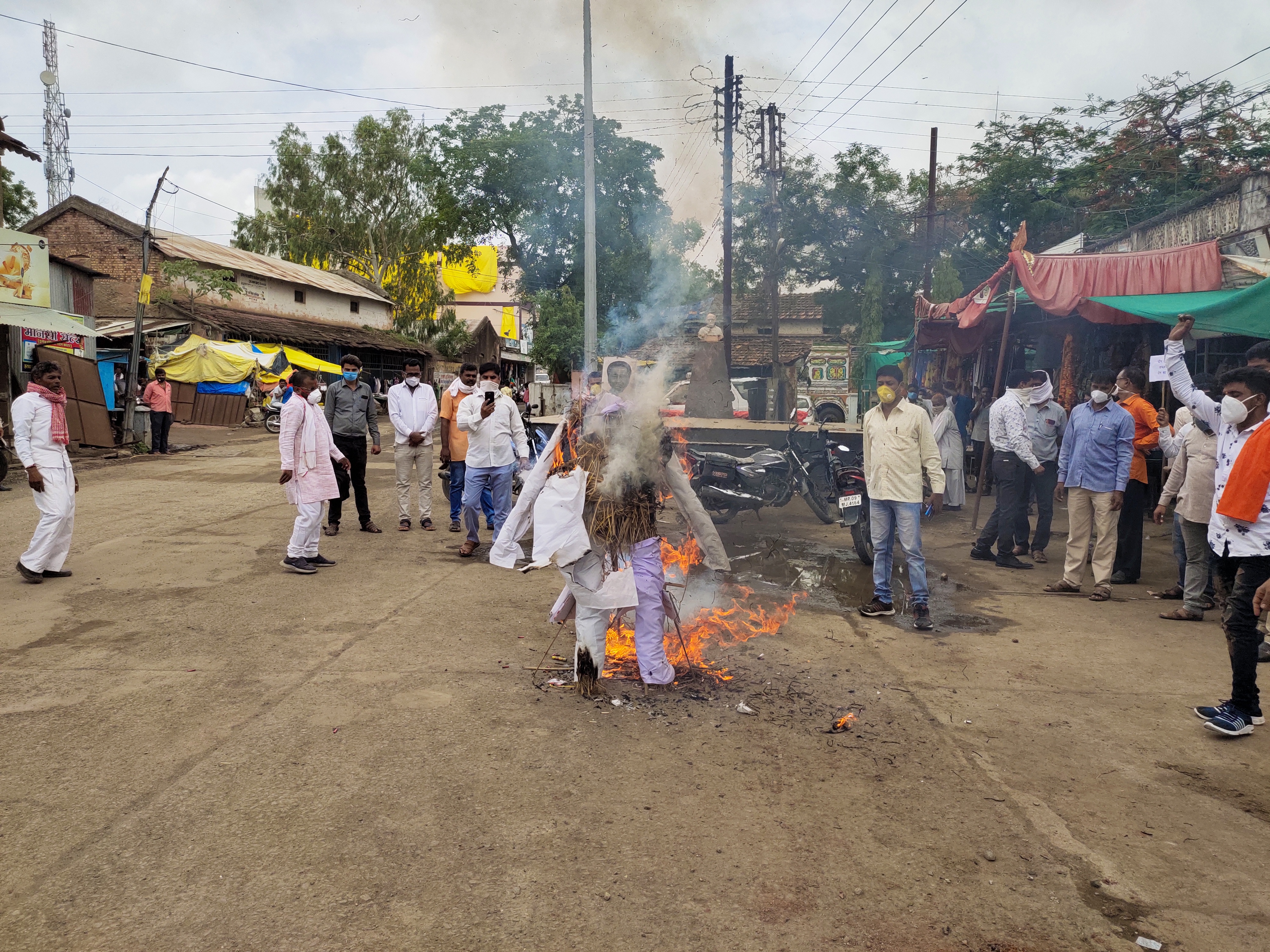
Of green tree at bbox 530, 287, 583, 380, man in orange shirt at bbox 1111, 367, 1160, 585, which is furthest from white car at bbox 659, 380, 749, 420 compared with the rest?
man in orange shirt at bbox 1111, 367, 1160, 585

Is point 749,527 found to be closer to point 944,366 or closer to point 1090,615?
point 1090,615

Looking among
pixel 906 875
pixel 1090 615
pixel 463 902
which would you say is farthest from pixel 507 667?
pixel 1090 615

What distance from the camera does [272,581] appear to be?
6.99 m

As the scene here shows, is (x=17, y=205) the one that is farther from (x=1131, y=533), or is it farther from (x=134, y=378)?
(x=1131, y=533)

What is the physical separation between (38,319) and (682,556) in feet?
48.4

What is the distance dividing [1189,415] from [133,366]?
62.7 feet

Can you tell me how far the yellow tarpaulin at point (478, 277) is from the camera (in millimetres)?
55656

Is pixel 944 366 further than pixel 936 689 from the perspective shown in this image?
Yes

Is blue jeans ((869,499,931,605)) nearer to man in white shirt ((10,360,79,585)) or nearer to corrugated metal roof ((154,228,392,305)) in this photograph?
man in white shirt ((10,360,79,585))

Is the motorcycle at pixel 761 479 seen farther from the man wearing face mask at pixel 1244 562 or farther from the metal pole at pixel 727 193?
the metal pole at pixel 727 193

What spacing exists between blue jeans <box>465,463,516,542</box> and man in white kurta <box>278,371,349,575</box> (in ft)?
4.43

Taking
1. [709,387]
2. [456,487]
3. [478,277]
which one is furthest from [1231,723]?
[478,277]

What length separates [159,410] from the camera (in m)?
17.9

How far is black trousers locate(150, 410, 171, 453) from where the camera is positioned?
18000 millimetres
